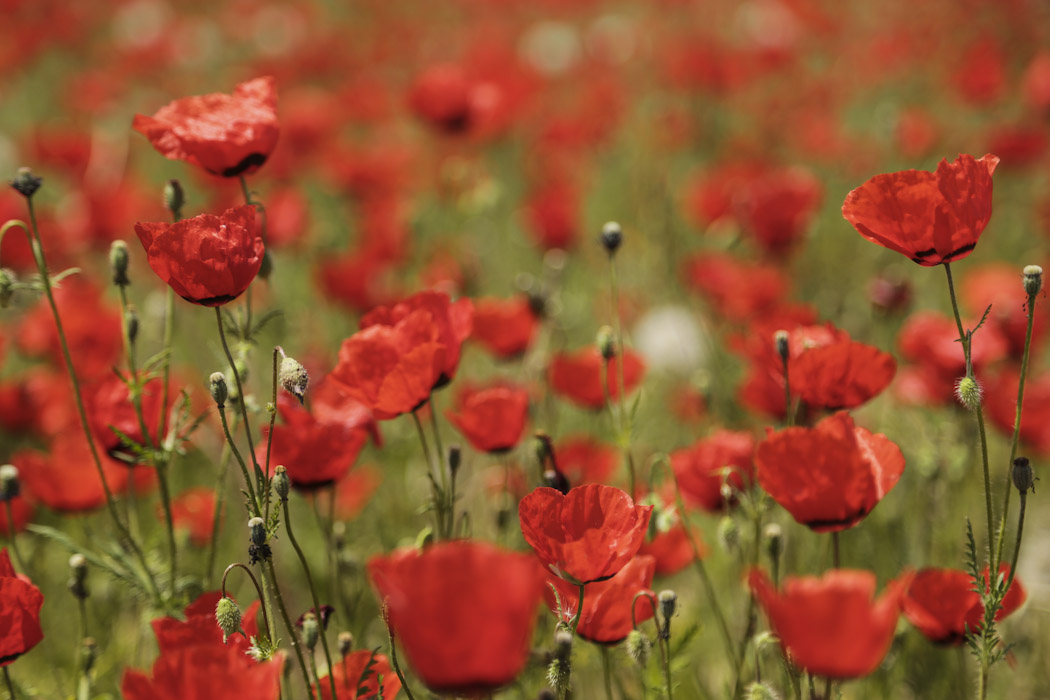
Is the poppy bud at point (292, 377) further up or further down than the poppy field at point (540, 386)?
further up

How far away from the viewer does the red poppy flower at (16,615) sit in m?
1.52

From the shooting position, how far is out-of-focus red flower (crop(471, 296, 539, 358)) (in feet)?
9.48

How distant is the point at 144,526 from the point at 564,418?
6.69 feet

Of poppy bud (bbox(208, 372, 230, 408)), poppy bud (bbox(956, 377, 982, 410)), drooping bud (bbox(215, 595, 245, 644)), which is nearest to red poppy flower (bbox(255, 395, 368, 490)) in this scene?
poppy bud (bbox(208, 372, 230, 408))

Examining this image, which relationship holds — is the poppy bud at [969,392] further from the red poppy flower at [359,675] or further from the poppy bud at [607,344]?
the red poppy flower at [359,675]

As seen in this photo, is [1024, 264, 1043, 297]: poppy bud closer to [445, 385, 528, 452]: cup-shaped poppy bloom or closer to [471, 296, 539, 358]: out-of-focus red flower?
[445, 385, 528, 452]: cup-shaped poppy bloom

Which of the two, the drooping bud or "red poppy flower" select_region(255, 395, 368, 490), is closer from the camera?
the drooping bud

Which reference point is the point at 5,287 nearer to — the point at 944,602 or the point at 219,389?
the point at 219,389

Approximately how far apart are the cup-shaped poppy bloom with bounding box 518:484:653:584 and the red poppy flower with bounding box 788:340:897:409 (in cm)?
60

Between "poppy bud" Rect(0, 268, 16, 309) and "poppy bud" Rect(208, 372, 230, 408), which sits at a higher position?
"poppy bud" Rect(0, 268, 16, 309)

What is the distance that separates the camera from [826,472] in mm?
1634

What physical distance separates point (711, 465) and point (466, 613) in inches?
Answer: 56.8

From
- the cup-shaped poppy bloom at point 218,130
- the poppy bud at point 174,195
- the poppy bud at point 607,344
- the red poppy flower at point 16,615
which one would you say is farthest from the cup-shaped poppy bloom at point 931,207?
Result: the red poppy flower at point 16,615

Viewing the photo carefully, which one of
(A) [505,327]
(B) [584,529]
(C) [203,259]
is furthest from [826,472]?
(A) [505,327]
